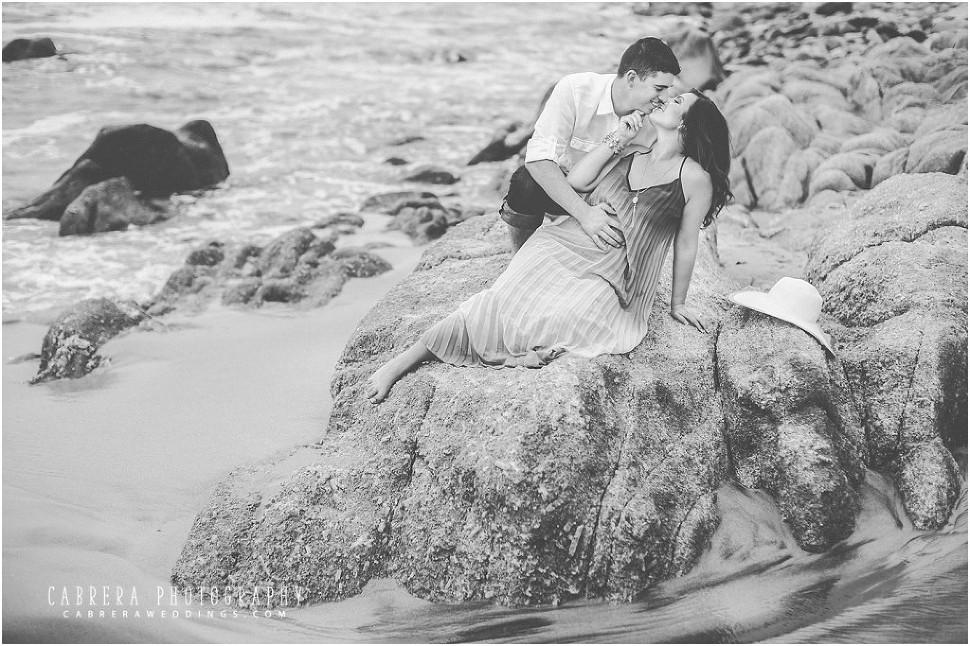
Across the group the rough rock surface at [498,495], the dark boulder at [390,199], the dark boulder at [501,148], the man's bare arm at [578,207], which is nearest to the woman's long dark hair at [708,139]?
the man's bare arm at [578,207]

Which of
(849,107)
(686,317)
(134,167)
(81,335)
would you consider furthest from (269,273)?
(849,107)

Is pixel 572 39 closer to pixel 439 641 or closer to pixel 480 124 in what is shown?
pixel 480 124

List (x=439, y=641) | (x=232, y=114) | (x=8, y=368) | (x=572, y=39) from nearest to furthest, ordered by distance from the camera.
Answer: (x=439, y=641)
(x=8, y=368)
(x=232, y=114)
(x=572, y=39)

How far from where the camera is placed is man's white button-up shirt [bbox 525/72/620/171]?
154 inches

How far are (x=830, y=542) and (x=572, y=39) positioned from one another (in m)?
18.4

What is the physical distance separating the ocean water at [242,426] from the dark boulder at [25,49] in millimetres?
764

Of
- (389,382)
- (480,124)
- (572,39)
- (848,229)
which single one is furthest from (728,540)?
(572,39)

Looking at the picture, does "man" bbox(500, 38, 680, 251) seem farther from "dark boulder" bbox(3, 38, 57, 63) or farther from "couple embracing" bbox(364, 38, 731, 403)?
"dark boulder" bbox(3, 38, 57, 63)

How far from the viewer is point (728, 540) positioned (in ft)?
10.7

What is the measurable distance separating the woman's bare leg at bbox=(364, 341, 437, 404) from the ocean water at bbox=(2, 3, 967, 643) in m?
0.70

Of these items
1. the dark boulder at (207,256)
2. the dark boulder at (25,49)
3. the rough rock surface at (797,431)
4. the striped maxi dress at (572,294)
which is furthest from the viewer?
the dark boulder at (25,49)

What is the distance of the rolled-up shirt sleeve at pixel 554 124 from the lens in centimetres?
392

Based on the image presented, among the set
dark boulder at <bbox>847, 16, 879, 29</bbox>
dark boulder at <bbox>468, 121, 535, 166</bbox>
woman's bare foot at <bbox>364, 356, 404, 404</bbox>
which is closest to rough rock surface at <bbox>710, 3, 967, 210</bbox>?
dark boulder at <bbox>847, 16, 879, 29</bbox>

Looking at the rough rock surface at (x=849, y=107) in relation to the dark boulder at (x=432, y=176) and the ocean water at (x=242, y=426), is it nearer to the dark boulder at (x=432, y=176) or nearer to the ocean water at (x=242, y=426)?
the ocean water at (x=242, y=426)
